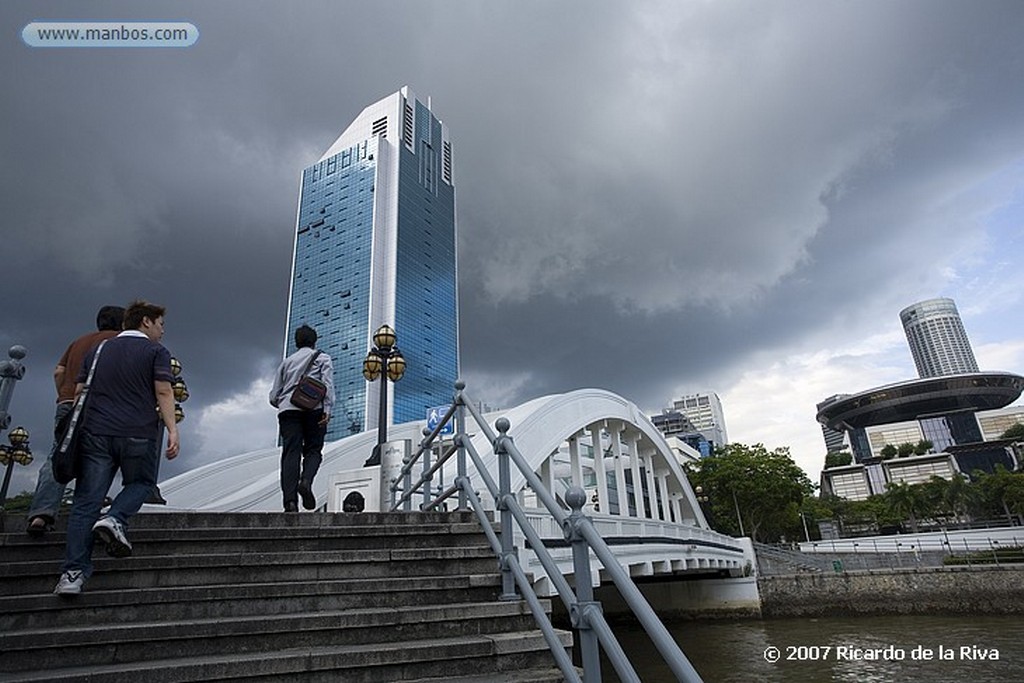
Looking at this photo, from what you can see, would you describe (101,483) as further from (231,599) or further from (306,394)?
(306,394)

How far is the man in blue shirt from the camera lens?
268 cm

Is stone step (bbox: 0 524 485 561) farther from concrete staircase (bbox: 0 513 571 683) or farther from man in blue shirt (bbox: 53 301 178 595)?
man in blue shirt (bbox: 53 301 178 595)

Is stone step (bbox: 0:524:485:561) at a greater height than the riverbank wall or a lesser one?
greater

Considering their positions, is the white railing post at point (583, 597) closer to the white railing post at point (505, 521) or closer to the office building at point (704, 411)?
the white railing post at point (505, 521)

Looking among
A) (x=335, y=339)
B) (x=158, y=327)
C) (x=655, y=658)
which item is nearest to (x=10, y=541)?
(x=158, y=327)

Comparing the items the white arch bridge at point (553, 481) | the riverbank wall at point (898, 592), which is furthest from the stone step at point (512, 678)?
the riverbank wall at point (898, 592)

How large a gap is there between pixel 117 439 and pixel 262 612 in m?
1.22

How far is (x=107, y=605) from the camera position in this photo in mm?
2639

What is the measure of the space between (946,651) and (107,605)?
57.8 ft

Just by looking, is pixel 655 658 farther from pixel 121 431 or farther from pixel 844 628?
pixel 121 431

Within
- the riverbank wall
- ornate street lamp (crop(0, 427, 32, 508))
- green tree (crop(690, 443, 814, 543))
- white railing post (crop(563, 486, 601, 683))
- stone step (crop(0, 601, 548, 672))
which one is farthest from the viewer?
green tree (crop(690, 443, 814, 543))

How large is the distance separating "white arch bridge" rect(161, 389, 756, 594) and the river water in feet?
7.29

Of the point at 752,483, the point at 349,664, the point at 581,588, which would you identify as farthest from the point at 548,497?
the point at 752,483

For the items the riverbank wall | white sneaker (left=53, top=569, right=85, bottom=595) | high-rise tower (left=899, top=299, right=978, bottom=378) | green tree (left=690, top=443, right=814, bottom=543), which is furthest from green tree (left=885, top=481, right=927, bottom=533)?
high-rise tower (left=899, top=299, right=978, bottom=378)
